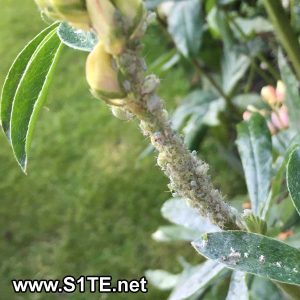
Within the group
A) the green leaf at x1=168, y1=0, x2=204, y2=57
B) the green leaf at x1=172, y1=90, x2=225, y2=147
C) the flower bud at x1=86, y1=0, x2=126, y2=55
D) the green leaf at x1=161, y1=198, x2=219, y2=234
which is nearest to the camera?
the flower bud at x1=86, y1=0, x2=126, y2=55

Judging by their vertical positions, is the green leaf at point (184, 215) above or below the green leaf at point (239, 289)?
above

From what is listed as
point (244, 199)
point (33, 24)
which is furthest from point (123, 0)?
point (33, 24)

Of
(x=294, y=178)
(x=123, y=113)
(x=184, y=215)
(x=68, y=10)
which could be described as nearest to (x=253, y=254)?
(x=294, y=178)

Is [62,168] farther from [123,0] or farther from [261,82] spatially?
[123,0]

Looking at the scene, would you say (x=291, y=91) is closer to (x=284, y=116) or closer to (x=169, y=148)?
(x=284, y=116)

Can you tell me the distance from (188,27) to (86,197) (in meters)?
1.18

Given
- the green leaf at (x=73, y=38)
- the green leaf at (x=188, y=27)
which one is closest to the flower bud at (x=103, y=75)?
the green leaf at (x=73, y=38)

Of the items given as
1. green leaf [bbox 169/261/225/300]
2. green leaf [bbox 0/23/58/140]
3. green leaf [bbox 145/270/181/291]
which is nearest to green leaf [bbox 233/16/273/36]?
green leaf [bbox 145/270/181/291]

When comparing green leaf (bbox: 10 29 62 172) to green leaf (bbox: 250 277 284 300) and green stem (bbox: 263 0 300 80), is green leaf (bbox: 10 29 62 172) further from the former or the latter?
green leaf (bbox: 250 277 284 300)

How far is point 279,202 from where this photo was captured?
1.27m

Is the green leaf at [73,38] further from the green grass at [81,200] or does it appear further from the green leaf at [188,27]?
the green grass at [81,200]

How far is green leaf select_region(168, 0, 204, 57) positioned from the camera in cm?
158

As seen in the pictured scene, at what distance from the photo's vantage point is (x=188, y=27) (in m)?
1.58

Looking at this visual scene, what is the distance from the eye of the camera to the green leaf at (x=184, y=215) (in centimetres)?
105
